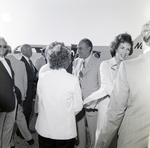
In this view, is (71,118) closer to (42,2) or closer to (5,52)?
(5,52)

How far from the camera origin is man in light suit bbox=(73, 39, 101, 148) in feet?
5.26

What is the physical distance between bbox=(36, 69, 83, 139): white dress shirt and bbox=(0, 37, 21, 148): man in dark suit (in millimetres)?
496

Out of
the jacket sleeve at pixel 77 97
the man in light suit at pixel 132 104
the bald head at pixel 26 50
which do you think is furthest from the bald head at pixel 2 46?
the man in light suit at pixel 132 104

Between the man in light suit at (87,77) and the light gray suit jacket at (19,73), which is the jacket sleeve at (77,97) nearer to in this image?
the man in light suit at (87,77)

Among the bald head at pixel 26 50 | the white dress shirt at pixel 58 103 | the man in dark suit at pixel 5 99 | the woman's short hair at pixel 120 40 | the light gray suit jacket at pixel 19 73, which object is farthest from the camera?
the light gray suit jacket at pixel 19 73

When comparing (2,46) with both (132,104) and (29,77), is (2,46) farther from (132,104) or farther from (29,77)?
(132,104)

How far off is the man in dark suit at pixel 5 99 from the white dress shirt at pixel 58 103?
0.50 meters

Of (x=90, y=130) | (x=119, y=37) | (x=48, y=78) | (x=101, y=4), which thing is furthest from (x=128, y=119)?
(x=101, y=4)

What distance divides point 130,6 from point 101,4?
0.84 ft

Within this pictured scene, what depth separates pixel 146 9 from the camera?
1.32 meters

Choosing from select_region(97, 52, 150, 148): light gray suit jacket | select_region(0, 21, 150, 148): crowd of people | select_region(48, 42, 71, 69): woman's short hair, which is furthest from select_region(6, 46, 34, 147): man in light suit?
select_region(97, 52, 150, 148): light gray suit jacket

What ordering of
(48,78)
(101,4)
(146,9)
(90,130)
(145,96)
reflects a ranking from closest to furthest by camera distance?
(145,96), (48,78), (146,9), (101,4), (90,130)

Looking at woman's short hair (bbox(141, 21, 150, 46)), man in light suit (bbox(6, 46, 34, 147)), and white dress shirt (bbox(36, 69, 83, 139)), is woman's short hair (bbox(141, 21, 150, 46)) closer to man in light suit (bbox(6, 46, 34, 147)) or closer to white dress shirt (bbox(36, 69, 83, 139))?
white dress shirt (bbox(36, 69, 83, 139))

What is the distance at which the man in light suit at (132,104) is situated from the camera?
2.62 ft
